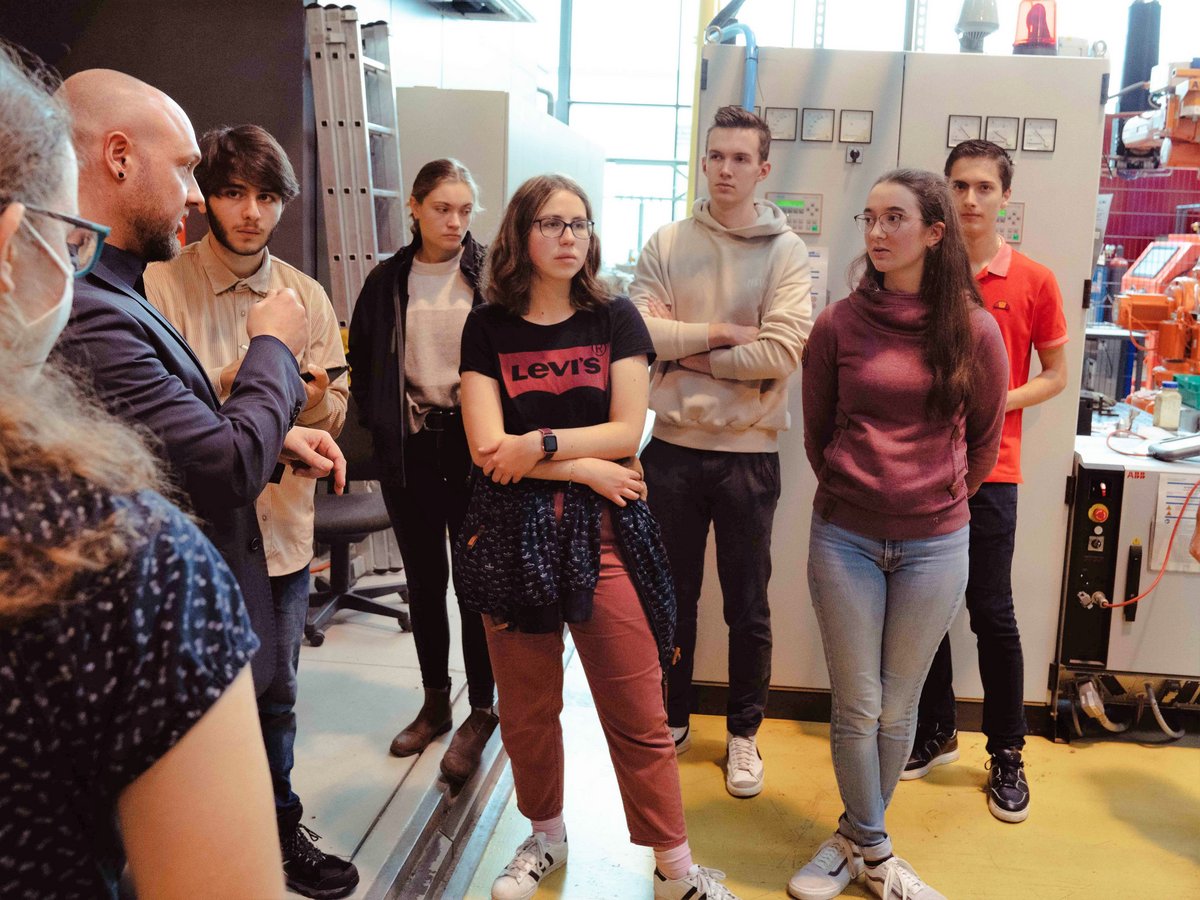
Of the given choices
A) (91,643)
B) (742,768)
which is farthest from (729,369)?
(91,643)

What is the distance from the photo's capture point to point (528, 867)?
2.29m

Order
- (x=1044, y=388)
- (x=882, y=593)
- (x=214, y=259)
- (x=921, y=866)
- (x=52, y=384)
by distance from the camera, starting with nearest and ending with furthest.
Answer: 1. (x=52, y=384)
2. (x=214, y=259)
3. (x=882, y=593)
4. (x=921, y=866)
5. (x=1044, y=388)

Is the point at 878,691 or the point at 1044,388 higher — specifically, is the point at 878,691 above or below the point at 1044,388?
below

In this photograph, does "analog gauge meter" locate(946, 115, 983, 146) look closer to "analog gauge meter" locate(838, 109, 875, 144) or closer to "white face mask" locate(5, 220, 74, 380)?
"analog gauge meter" locate(838, 109, 875, 144)

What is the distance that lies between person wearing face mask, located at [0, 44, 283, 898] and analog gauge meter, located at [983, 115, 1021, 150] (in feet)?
9.48

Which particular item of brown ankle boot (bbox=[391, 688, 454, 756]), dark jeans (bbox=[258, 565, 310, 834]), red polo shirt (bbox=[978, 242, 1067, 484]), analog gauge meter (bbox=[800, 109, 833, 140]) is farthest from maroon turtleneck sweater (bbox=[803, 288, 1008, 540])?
brown ankle boot (bbox=[391, 688, 454, 756])

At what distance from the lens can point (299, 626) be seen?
7.13 ft

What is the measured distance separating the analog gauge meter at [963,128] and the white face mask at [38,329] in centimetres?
284

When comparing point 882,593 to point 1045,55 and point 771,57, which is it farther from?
point 1045,55

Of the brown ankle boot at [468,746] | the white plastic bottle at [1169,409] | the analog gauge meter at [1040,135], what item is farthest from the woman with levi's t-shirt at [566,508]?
the white plastic bottle at [1169,409]

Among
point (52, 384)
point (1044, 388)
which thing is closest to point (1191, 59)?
point (1044, 388)

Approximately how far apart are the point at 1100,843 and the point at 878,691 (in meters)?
0.93

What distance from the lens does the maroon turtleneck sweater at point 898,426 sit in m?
2.15

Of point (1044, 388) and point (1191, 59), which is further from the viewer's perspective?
point (1191, 59)
